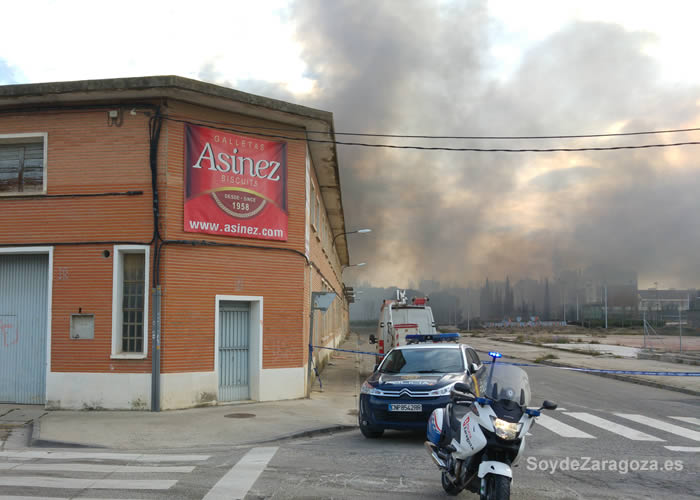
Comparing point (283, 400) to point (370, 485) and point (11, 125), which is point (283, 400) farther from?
point (11, 125)

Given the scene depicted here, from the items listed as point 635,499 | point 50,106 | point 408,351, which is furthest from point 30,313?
point 635,499

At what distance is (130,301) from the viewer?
1285cm

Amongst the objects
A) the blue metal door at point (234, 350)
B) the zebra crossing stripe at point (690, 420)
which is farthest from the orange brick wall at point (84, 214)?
the zebra crossing stripe at point (690, 420)

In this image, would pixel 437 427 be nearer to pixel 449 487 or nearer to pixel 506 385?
pixel 449 487

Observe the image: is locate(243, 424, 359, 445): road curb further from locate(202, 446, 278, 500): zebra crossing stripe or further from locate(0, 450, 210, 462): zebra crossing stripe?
locate(0, 450, 210, 462): zebra crossing stripe

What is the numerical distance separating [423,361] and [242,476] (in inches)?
179

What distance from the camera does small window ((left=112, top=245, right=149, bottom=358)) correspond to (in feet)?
41.1

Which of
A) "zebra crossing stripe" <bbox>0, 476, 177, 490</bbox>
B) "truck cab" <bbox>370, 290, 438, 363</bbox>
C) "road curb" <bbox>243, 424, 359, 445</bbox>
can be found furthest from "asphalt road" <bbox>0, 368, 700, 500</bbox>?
"truck cab" <bbox>370, 290, 438, 363</bbox>

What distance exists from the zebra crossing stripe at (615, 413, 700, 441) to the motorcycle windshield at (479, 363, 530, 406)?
6285mm

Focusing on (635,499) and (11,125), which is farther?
(11,125)

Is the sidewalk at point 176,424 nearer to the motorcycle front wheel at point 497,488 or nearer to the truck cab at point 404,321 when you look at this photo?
the motorcycle front wheel at point 497,488

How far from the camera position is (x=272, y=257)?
14.1 metres

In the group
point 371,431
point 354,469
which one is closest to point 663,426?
point 371,431

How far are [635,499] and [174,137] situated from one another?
1093 centimetres
